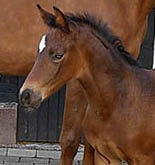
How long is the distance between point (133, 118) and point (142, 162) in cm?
24

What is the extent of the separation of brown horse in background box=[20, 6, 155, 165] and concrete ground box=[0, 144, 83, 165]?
2453mm

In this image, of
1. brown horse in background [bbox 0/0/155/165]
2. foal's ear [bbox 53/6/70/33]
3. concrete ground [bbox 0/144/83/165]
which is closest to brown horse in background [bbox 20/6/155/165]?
foal's ear [bbox 53/6/70/33]

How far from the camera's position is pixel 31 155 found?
6.03 meters

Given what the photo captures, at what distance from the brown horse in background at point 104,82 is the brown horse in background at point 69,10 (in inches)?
27.0

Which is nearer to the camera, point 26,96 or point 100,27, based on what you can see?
point 26,96

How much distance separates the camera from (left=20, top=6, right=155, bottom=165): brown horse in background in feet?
10.4

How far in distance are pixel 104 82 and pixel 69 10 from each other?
96 cm

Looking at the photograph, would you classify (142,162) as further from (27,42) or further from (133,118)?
(27,42)

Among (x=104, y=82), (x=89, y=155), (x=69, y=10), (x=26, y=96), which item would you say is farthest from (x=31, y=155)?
(x=26, y=96)

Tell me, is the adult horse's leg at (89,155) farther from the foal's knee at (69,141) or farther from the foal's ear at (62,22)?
the foal's ear at (62,22)

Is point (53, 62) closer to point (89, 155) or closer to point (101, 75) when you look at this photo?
point (101, 75)

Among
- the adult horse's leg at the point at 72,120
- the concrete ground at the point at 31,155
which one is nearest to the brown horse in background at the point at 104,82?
the adult horse's leg at the point at 72,120

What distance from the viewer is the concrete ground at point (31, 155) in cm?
579

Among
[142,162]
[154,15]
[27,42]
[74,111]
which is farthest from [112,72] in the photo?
[154,15]
